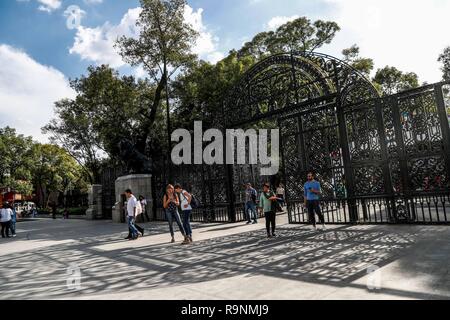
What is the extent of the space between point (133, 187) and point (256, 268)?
1256 cm

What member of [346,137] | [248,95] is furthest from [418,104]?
[248,95]

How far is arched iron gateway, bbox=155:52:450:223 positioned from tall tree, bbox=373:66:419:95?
71.0 feet

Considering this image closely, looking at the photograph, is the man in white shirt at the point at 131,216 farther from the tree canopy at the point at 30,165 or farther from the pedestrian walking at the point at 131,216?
the tree canopy at the point at 30,165

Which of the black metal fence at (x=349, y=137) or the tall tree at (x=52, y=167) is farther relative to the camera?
the tall tree at (x=52, y=167)

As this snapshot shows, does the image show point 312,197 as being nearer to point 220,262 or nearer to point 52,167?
point 220,262

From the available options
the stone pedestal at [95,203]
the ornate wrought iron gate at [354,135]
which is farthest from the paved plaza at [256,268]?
the stone pedestal at [95,203]

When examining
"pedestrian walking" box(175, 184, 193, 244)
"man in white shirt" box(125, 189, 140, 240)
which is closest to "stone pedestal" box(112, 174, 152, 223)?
"man in white shirt" box(125, 189, 140, 240)

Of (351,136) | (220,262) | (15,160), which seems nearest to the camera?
(220,262)

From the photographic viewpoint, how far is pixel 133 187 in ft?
55.4

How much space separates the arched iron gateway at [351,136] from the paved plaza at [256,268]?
1.05 m

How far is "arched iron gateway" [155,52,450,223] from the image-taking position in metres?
8.36

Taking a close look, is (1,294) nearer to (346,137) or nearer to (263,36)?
(346,137)

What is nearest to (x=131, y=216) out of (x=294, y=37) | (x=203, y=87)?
(x=203, y=87)

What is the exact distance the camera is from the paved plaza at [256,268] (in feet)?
13.8
